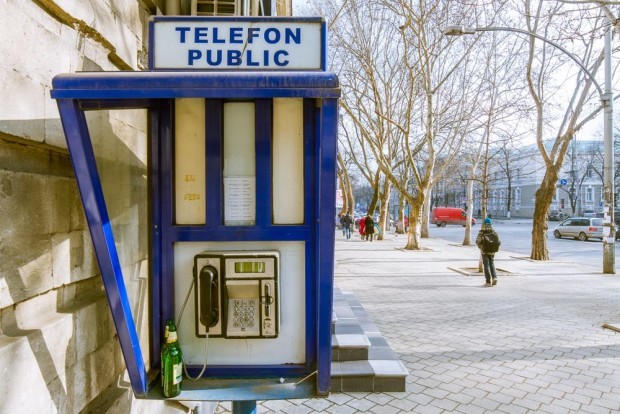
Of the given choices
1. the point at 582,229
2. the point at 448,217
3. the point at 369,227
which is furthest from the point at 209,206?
the point at 448,217

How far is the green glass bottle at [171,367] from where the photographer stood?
2.36 m

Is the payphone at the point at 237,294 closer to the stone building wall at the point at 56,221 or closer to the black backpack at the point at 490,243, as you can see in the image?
the stone building wall at the point at 56,221

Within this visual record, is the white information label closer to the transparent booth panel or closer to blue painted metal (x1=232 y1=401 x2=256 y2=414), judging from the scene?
the transparent booth panel

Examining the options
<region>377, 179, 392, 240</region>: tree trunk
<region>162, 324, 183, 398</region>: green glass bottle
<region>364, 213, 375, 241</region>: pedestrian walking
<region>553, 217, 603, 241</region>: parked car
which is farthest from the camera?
<region>377, 179, 392, 240</region>: tree trunk

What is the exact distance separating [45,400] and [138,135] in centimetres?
173

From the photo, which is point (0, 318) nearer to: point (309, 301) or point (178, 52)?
point (309, 301)

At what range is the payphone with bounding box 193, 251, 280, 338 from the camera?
8.11 ft

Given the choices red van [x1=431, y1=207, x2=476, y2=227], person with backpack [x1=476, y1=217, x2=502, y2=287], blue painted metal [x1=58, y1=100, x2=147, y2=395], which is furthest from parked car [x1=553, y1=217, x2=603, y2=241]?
blue painted metal [x1=58, y1=100, x2=147, y2=395]

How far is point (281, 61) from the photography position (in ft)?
8.95

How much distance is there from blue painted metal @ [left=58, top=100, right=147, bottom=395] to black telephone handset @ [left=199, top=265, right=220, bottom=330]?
38cm

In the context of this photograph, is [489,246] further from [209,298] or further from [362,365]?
[209,298]

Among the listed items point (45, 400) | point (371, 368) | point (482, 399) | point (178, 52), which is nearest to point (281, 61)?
point (178, 52)

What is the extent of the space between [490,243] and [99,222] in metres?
10.2

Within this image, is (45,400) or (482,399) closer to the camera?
(45,400)
